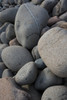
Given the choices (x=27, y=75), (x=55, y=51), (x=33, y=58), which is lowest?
(x=33, y=58)

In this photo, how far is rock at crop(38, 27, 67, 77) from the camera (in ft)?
6.49

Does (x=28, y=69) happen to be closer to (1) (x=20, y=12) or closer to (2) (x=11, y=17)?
(1) (x=20, y=12)

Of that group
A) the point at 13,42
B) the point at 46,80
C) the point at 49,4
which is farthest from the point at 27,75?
the point at 49,4

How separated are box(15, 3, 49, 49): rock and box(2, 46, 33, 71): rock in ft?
0.54

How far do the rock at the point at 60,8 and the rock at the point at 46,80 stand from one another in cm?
144

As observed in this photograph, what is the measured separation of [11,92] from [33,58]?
751 millimetres

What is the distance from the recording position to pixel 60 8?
337 cm

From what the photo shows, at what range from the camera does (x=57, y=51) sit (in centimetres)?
205

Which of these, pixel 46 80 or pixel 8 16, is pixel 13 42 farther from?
pixel 46 80

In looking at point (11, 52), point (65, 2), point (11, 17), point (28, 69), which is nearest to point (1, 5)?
point (11, 17)

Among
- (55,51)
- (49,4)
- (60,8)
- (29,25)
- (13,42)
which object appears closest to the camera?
(55,51)

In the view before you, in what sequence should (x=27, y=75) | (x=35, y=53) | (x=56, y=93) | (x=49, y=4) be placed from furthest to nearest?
1. (x=49, y=4)
2. (x=35, y=53)
3. (x=27, y=75)
4. (x=56, y=93)

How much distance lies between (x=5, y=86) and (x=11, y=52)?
65cm

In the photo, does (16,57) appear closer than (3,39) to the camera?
Yes
